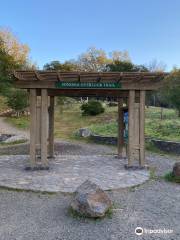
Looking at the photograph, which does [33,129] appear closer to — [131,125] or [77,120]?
[131,125]

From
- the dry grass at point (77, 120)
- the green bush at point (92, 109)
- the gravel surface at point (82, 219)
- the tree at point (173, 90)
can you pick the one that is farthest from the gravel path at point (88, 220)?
the green bush at point (92, 109)

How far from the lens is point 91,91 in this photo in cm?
868

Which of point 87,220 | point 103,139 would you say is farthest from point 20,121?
point 87,220

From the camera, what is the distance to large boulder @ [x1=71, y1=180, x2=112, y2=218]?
446cm

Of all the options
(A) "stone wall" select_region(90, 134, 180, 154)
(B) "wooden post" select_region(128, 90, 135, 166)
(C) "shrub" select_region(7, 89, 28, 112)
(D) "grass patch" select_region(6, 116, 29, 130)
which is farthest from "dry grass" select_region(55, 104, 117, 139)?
(B) "wooden post" select_region(128, 90, 135, 166)

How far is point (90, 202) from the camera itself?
14.7ft

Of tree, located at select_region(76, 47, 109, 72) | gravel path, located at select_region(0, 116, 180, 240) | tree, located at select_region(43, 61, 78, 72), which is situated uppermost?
tree, located at select_region(76, 47, 109, 72)

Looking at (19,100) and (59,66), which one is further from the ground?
(59,66)

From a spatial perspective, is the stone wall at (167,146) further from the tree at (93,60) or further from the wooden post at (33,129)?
the tree at (93,60)

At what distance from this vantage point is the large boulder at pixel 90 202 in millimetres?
4457

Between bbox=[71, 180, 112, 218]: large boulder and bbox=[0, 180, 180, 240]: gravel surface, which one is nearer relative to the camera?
bbox=[0, 180, 180, 240]: gravel surface

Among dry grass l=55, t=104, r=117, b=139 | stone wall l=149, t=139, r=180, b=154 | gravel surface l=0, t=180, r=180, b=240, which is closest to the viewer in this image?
gravel surface l=0, t=180, r=180, b=240

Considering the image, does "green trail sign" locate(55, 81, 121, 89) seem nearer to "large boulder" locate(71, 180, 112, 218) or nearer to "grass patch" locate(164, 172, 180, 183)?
"grass patch" locate(164, 172, 180, 183)

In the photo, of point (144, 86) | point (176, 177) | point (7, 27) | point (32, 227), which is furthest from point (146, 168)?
point (7, 27)
